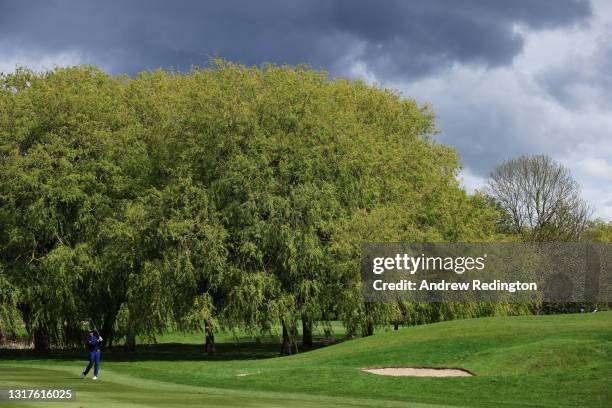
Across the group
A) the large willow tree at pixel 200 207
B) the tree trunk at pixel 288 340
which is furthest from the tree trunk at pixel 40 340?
the tree trunk at pixel 288 340

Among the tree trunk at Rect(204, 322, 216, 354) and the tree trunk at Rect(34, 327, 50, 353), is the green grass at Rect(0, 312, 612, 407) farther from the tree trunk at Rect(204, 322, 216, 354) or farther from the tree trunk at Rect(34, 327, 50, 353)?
the tree trunk at Rect(34, 327, 50, 353)

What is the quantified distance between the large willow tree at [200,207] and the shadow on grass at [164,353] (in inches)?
67.1

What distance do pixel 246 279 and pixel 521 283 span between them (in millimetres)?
23586

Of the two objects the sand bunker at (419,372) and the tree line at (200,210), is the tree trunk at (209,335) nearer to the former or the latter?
the tree line at (200,210)

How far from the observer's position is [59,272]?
51.2 meters

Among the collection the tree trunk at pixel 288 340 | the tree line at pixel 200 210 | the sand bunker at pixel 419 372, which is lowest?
the sand bunker at pixel 419 372

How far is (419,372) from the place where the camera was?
125 feet

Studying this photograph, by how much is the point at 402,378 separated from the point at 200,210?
63.2 feet

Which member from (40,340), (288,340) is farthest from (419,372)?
(40,340)

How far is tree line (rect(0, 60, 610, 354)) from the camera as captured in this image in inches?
1981

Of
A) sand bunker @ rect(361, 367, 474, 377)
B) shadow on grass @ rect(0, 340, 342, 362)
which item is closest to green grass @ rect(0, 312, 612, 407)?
sand bunker @ rect(361, 367, 474, 377)

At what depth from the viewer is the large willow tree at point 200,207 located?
50.3m

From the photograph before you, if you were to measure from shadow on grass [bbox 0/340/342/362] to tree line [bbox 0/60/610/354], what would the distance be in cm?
135

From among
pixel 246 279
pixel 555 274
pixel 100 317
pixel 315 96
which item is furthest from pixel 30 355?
pixel 555 274
